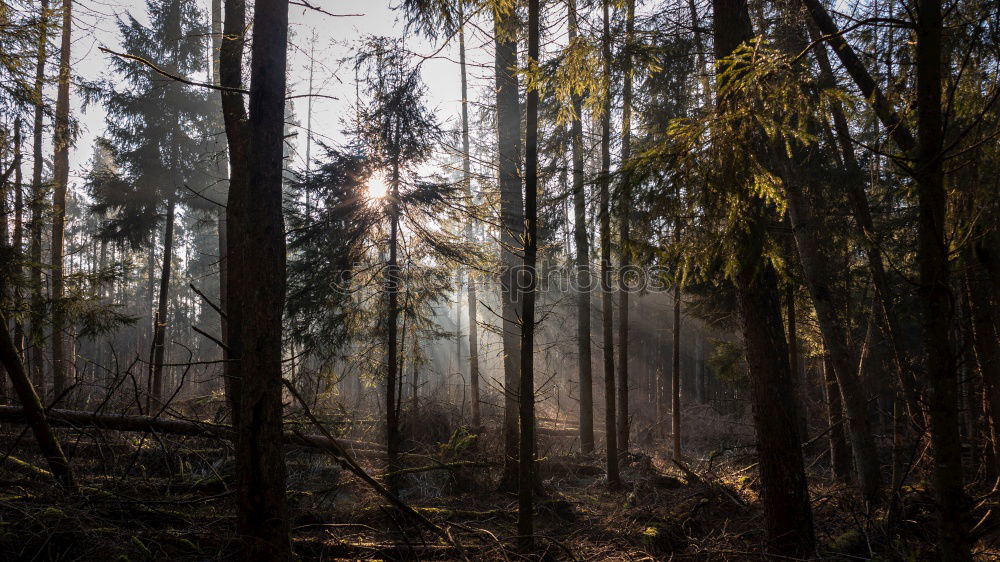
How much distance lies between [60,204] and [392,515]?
13247 mm

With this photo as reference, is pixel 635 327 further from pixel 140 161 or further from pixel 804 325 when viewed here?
pixel 140 161

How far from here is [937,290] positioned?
2.74 m

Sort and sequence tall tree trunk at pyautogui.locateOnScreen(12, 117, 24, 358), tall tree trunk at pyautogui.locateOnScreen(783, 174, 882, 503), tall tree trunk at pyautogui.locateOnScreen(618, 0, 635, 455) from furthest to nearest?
tall tree trunk at pyautogui.locateOnScreen(12, 117, 24, 358) → tall tree trunk at pyautogui.locateOnScreen(783, 174, 882, 503) → tall tree trunk at pyautogui.locateOnScreen(618, 0, 635, 455)

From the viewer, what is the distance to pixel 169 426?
650cm

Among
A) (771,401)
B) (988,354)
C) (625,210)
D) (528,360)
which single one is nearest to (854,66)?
(625,210)

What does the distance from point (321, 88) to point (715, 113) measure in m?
3.83

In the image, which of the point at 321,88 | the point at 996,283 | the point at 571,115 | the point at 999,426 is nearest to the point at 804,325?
the point at 999,426

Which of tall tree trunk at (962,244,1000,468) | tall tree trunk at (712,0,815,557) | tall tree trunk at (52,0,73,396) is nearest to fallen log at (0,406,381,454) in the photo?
tall tree trunk at (52,0,73,396)

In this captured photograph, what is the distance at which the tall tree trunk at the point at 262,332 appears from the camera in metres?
3.77

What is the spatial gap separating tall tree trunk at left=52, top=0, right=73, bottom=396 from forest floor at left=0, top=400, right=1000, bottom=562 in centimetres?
243

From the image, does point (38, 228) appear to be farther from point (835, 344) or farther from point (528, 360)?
point (835, 344)

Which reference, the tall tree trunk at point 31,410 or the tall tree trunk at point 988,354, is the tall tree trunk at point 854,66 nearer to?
the tall tree trunk at point 988,354

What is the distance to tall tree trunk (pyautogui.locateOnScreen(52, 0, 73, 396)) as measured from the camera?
26.8 ft

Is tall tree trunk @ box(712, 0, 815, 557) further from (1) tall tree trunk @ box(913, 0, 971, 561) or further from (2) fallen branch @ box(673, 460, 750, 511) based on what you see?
(2) fallen branch @ box(673, 460, 750, 511)
